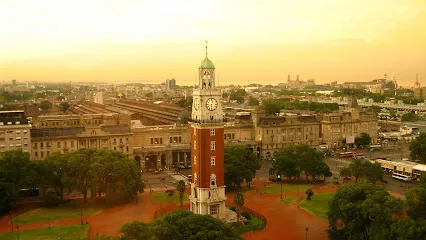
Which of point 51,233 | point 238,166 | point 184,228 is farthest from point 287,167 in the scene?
point 184,228

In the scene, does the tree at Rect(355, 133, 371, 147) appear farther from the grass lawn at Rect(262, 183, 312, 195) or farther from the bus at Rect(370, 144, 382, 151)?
the grass lawn at Rect(262, 183, 312, 195)

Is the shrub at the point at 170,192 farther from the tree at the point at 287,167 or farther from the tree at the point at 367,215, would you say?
the tree at the point at 367,215

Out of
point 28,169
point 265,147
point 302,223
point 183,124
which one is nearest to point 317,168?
point 302,223

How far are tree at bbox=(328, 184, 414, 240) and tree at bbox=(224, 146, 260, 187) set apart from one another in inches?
951

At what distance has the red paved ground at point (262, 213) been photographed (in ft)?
176

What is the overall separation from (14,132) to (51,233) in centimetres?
3460

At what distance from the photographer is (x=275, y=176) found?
275 feet

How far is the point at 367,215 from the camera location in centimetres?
4381

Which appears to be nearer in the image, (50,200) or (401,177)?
(50,200)

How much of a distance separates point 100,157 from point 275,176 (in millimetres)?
32818

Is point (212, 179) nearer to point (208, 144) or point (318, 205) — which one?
point (208, 144)

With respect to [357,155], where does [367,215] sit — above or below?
above

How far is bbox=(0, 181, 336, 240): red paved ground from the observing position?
176 feet

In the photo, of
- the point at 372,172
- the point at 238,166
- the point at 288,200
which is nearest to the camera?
the point at 288,200
